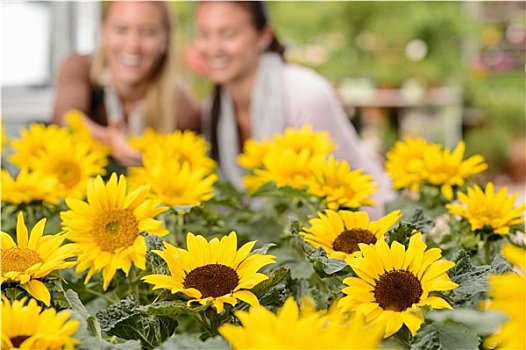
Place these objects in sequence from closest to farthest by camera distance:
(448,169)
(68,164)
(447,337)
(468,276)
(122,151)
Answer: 1. (447,337)
2. (468,276)
3. (448,169)
4. (68,164)
5. (122,151)

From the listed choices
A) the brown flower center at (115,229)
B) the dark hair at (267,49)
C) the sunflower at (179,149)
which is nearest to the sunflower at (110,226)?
the brown flower center at (115,229)

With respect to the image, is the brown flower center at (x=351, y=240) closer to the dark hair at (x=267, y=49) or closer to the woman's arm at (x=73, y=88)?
the dark hair at (x=267, y=49)

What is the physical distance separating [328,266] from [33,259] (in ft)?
0.71

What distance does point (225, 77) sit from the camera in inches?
70.5

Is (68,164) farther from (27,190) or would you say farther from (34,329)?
(34,329)

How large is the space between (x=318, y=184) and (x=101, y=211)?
24 cm

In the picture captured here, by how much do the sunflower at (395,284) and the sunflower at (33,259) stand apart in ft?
0.67

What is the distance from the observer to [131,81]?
5.96 feet

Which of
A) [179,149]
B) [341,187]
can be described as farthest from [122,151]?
[341,187]

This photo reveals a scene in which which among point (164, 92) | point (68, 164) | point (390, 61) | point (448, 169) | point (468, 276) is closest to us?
point (468, 276)

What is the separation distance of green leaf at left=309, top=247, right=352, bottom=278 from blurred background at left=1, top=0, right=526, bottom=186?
1.40 meters

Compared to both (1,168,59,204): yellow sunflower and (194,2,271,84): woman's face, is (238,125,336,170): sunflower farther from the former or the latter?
(194,2,271,84): woman's face

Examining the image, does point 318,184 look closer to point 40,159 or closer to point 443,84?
point 40,159

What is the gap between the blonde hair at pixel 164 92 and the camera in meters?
1.81
